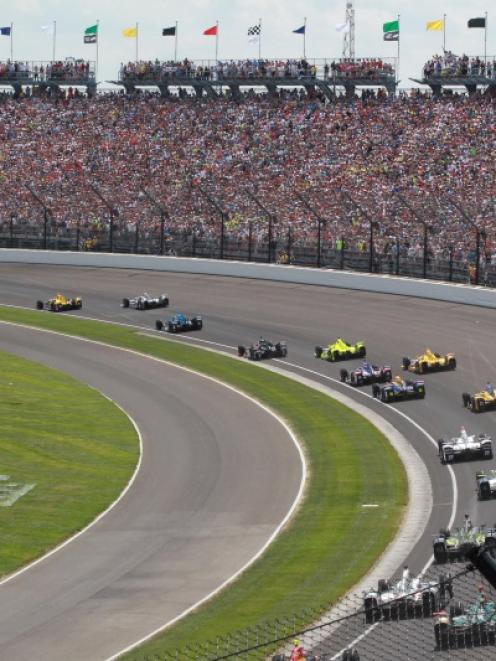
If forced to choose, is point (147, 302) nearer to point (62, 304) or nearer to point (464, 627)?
point (62, 304)

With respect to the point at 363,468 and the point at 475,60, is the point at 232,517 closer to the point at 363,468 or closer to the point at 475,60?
the point at 363,468

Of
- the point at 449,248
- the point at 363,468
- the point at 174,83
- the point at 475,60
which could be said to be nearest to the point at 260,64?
the point at 174,83

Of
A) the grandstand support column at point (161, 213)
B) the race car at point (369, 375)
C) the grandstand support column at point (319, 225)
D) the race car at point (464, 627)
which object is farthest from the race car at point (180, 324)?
the race car at point (464, 627)

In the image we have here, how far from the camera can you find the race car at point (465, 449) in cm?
4047

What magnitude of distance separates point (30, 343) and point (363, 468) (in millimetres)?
25991

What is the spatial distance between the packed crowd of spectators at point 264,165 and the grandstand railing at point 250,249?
31 cm

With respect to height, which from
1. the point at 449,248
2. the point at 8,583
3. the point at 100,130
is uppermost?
the point at 100,130

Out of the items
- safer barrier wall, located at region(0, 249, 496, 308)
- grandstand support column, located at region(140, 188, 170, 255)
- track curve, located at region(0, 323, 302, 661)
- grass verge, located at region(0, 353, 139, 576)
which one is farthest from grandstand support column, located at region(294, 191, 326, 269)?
grass verge, located at region(0, 353, 139, 576)

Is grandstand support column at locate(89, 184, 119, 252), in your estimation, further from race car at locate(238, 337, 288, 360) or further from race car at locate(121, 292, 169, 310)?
race car at locate(238, 337, 288, 360)

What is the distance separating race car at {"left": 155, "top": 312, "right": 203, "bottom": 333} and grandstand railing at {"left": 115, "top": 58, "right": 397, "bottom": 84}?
25.3m

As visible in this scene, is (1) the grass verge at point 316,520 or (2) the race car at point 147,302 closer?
(1) the grass verge at point 316,520

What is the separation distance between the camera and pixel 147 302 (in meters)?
68.8

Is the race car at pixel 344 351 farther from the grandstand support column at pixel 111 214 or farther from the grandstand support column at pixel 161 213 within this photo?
the grandstand support column at pixel 111 214

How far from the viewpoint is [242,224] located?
73.8 m
